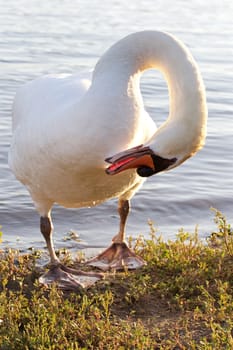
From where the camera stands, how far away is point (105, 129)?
4980mm

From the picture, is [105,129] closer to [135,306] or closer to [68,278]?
[135,306]

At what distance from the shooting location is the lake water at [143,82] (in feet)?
28.3

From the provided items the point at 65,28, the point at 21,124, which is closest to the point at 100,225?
the point at 21,124

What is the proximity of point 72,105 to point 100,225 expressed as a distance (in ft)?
11.0

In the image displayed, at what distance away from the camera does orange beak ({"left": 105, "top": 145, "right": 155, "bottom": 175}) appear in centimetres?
473

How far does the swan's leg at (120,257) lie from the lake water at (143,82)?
3.14 feet

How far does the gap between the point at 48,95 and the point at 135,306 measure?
1598 mm

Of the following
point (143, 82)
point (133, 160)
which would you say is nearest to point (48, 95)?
point (133, 160)

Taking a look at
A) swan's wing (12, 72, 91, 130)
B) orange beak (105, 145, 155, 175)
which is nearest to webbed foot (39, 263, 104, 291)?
swan's wing (12, 72, 91, 130)

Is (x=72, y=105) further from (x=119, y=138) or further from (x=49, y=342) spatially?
(x=49, y=342)

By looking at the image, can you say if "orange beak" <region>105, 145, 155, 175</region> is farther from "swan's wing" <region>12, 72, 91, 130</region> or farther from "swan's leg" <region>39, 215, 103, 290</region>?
"swan's leg" <region>39, 215, 103, 290</region>

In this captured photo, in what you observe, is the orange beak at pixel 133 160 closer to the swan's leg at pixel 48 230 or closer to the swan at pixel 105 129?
the swan at pixel 105 129

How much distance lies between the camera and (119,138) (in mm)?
4992

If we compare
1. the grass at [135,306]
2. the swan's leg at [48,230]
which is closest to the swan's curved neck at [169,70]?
the grass at [135,306]
